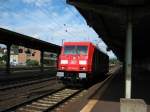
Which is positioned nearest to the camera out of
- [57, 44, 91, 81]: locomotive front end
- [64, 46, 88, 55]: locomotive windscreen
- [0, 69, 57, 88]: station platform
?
[57, 44, 91, 81]: locomotive front end

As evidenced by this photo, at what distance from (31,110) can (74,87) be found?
11.4 meters

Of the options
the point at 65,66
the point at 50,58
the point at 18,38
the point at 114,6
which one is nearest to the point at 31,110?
the point at 114,6

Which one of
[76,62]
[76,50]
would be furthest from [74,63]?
[76,50]

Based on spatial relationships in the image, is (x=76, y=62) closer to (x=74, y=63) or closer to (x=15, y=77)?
(x=74, y=63)

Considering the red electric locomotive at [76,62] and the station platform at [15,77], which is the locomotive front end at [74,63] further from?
the station platform at [15,77]

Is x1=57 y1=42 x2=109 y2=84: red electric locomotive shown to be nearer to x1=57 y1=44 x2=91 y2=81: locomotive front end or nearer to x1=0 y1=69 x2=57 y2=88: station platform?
x1=57 y1=44 x2=91 y2=81: locomotive front end

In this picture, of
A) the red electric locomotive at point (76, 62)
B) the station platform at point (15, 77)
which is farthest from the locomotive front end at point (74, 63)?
the station platform at point (15, 77)

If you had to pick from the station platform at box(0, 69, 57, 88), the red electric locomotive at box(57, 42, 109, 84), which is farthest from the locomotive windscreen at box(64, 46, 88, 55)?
the station platform at box(0, 69, 57, 88)

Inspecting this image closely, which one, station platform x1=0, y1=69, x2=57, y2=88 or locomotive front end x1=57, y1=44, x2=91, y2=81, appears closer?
locomotive front end x1=57, y1=44, x2=91, y2=81

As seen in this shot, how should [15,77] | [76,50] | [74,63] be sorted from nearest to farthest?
[74,63] → [76,50] → [15,77]

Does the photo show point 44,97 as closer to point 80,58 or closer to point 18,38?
point 80,58

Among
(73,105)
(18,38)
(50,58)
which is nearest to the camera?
(73,105)

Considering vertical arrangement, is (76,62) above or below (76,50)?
below

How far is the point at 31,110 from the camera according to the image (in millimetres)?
12648
